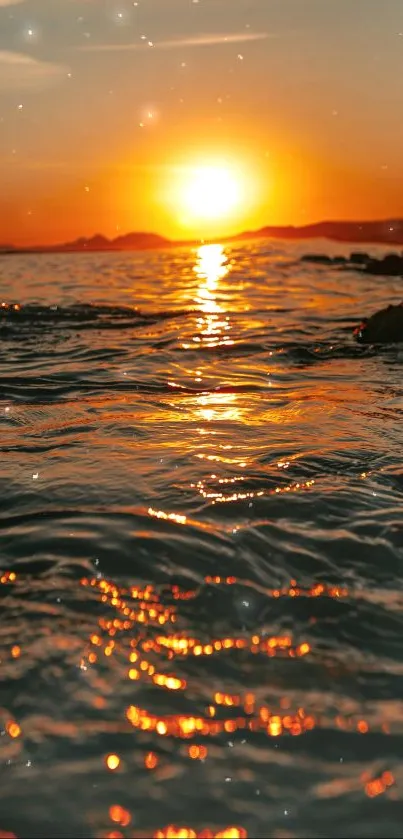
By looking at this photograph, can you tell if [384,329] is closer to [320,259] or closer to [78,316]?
[78,316]

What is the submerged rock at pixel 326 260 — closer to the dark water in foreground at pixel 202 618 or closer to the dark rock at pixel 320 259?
the dark rock at pixel 320 259

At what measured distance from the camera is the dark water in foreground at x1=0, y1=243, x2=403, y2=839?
1.88 meters

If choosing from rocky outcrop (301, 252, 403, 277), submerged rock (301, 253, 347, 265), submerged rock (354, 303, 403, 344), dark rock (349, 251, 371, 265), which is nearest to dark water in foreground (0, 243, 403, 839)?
submerged rock (354, 303, 403, 344)

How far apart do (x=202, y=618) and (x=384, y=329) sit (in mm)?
7841

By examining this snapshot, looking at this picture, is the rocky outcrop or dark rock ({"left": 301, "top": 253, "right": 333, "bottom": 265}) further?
dark rock ({"left": 301, "top": 253, "right": 333, "bottom": 265})

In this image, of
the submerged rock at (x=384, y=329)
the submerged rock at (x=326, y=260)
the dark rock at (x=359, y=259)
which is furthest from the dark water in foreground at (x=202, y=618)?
the dark rock at (x=359, y=259)

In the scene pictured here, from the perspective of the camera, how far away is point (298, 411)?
5.89 m

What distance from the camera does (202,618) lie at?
2.71m

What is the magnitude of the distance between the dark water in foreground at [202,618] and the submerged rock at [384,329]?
3.67m

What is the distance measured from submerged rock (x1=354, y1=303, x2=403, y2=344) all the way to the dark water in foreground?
3.67 m

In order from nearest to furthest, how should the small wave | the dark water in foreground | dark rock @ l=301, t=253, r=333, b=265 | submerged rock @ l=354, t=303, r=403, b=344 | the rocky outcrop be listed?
1. the dark water in foreground
2. submerged rock @ l=354, t=303, r=403, b=344
3. the small wave
4. the rocky outcrop
5. dark rock @ l=301, t=253, r=333, b=265

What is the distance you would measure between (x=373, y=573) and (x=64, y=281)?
63.2 feet

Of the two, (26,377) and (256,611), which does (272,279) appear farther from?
(256,611)

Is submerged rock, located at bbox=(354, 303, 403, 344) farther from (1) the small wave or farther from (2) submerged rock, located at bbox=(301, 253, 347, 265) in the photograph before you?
(2) submerged rock, located at bbox=(301, 253, 347, 265)
